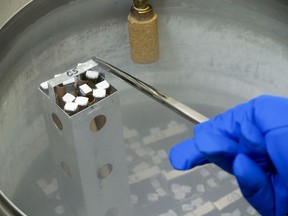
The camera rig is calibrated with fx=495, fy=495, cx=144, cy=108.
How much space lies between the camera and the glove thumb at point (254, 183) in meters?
0.54

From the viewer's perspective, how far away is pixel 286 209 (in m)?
0.59

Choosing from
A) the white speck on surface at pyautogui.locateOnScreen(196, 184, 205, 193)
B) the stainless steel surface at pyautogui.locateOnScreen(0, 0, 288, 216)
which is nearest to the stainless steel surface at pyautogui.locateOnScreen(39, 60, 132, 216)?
the stainless steel surface at pyautogui.locateOnScreen(0, 0, 288, 216)

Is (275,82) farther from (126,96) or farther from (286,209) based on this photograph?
(286,209)

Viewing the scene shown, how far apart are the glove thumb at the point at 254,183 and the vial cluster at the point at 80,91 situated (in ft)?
0.85

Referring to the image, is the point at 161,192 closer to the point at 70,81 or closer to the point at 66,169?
the point at 66,169

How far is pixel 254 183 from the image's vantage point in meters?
0.55

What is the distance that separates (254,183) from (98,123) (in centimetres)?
29

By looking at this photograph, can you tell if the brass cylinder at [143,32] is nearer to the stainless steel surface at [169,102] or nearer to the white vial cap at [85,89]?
the stainless steel surface at [169,102]

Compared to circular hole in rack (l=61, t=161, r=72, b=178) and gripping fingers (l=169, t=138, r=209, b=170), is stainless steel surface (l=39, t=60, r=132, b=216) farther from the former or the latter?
gripping fingers (l=169, t=138, r=209, b=170)

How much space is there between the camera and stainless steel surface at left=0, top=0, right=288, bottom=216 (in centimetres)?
91

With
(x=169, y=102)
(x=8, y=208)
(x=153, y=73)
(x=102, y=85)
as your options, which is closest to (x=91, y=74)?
(x=102, y=85)

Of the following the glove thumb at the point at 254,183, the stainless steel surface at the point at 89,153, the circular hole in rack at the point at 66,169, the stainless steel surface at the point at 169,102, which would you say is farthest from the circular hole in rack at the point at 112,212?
the glove thumb at the point at 254,183

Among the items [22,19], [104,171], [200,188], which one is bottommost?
[200,188]

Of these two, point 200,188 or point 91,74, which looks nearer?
point 91,74
